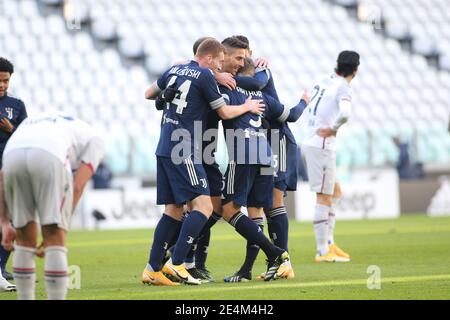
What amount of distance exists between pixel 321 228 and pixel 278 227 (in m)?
2.17

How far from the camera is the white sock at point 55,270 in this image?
601cm

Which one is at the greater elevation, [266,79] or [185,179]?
[266,79]

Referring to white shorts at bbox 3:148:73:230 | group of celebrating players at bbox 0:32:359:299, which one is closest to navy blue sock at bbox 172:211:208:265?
group of celebrating players at bbox 0:32:359:299

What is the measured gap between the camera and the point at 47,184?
5965 mm

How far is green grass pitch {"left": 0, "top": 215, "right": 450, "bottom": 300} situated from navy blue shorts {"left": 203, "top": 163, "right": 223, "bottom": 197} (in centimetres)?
82

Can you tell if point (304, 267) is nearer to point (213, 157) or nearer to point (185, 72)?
point (213, 157)

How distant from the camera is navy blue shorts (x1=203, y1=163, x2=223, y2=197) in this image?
9.05m

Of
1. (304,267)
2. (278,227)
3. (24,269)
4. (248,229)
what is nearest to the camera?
(24,269)

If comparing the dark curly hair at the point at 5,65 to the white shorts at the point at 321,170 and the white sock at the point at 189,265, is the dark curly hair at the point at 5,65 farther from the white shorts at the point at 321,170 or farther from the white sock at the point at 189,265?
the white shorts at the point at 321,170

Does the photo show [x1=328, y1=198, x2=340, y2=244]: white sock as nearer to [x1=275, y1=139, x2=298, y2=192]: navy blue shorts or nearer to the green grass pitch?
the green grass pitch

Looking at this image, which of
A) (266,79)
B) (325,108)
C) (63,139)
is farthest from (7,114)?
(325,108)

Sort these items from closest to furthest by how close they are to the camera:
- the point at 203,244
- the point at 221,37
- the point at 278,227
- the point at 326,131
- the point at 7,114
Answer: the point at 7,114
the point at 203,244
the point at 278,227
the point at 326,131
the point at 221,37

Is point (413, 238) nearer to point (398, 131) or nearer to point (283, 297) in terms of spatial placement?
point (283, 297)
